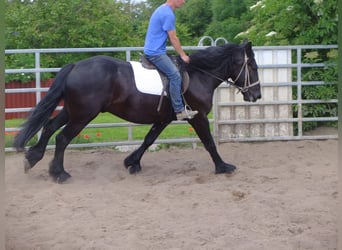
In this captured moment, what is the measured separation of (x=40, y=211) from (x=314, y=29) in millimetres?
5938

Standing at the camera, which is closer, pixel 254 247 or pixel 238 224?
pixel 254 247

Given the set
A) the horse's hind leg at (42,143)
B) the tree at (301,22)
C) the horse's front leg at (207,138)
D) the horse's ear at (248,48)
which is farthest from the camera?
the tree at (301,22)

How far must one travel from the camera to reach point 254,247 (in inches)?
156

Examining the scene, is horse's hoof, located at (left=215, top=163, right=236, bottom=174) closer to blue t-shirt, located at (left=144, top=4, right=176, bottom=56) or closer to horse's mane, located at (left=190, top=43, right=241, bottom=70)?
horse's mane, located at (left=190, top=43, right=241, bottom=70)

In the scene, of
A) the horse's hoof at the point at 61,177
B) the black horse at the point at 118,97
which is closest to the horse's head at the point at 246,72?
the black horse at the point at 118,97

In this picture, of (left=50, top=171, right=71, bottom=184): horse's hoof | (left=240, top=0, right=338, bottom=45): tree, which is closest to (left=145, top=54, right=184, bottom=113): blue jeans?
(left=50, top=171, right=71, bottom=184): horse's hoof

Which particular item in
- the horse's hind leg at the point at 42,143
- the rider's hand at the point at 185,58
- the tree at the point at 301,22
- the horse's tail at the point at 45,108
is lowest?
the horse's hind leg at the point at 42,143

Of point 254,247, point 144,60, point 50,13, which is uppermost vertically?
point 50,13

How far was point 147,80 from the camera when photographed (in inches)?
245

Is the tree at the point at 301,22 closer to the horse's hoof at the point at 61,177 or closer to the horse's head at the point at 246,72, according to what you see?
the horse's head at the point at 246,72

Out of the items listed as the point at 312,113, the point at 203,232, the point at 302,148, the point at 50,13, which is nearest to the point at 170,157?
the point at 302,148

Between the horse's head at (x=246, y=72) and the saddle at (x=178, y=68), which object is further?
the horse's head at (x=246, y=72)

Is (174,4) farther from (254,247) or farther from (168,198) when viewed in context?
(254,247)

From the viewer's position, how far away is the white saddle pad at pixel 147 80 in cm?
621
